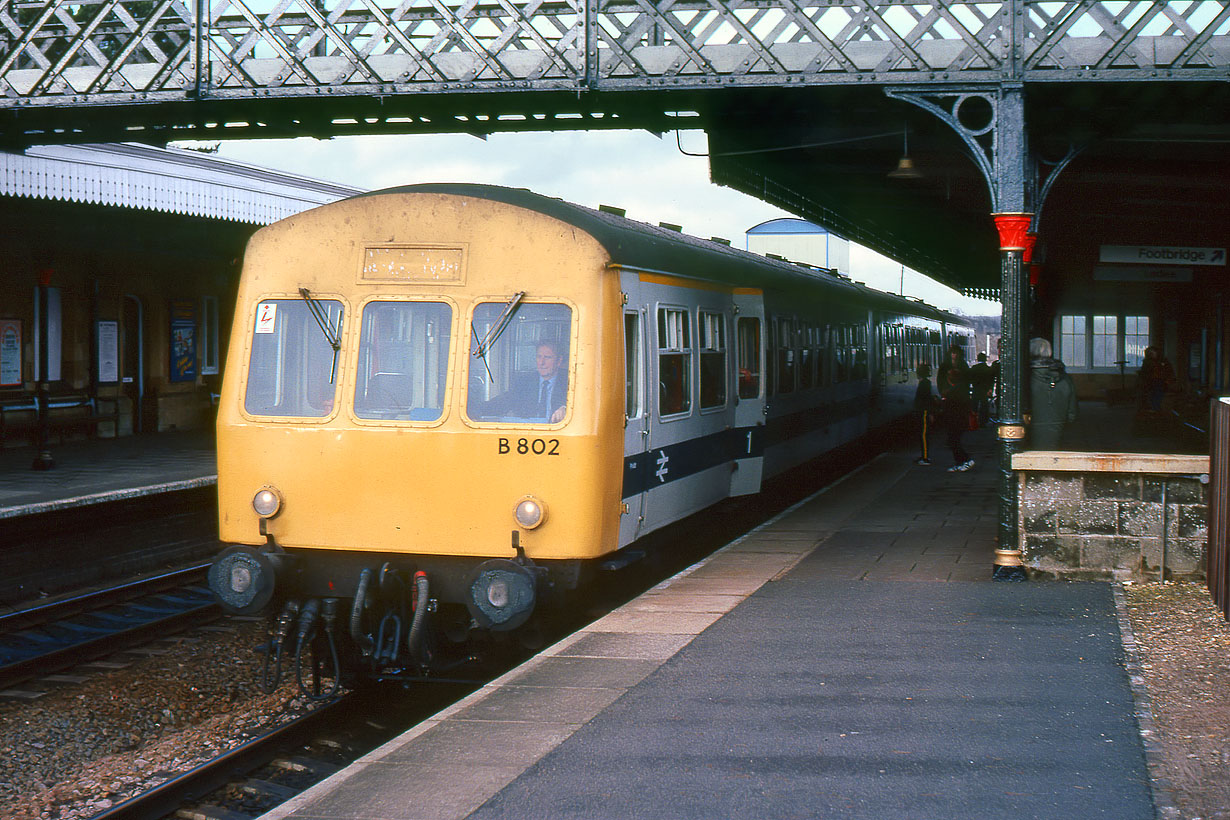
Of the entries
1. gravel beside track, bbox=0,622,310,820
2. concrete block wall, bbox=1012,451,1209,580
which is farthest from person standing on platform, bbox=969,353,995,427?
gravel beside track, bbox=0,622,310,820

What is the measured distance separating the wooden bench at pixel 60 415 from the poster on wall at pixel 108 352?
339 millimetres

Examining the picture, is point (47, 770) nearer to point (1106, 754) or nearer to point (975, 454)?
point (1106, 754)

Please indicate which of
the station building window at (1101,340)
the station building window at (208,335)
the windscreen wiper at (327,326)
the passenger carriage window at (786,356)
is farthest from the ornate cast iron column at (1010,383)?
the station building window at (1101,340)

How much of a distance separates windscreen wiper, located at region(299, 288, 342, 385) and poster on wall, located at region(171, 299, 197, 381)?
46.3ft

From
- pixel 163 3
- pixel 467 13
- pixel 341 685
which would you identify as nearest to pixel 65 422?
pixel 163 3

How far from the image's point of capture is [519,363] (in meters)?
7.55

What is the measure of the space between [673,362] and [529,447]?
1.94 m

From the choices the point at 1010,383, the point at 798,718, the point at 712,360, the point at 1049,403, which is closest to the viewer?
the point at 798,718

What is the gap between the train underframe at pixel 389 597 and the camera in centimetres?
716

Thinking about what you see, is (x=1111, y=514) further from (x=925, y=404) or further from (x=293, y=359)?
(x=925, y=404)

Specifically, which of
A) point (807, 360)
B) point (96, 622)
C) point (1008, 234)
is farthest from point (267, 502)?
point (807, 360)

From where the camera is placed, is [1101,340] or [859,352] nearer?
[859,352]

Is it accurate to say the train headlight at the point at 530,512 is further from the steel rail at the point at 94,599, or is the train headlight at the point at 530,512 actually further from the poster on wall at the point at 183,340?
the poster on wall at the point at 183,340

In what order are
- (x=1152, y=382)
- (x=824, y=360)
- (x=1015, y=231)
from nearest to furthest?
(x=1015, y=231), (x=824, y=360), (x=1152, y=382)
